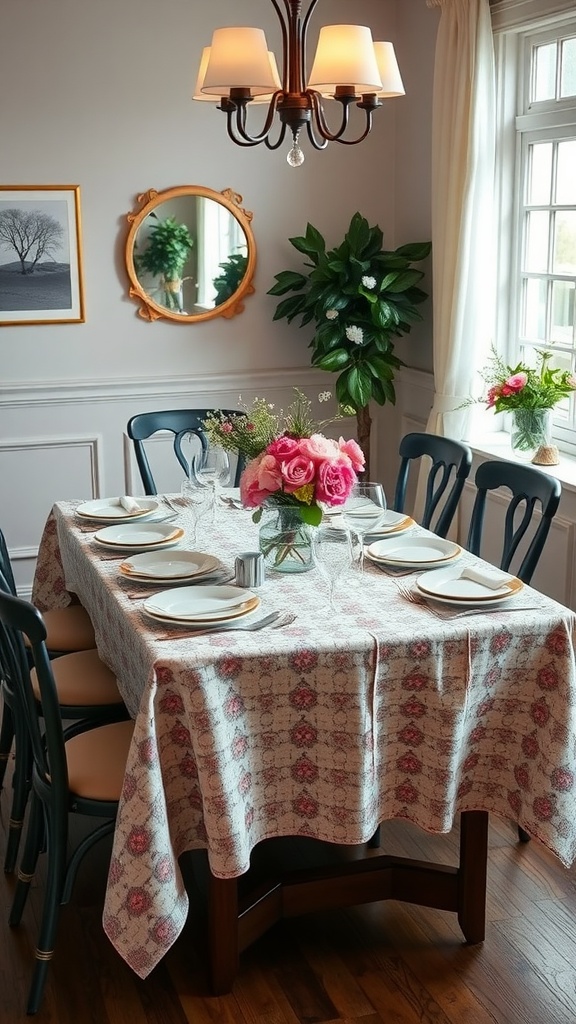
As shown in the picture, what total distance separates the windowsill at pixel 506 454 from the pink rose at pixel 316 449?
1.46 meters

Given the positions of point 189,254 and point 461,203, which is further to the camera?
point 189,254

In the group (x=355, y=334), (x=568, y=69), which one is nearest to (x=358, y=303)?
(x=355, y=334)

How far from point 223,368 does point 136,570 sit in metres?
2.59

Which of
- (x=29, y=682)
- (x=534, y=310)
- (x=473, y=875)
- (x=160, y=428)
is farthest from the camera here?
(x=534, y=310)

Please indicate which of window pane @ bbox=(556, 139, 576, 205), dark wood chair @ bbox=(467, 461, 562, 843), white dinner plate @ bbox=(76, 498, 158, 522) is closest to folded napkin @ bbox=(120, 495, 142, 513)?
white dinner plate @ bbox=(76, 498, 158, 522)

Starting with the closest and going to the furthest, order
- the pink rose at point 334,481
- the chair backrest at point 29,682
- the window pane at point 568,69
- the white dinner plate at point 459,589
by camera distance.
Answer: the chair backrest at point 29,682 < the white dinner plate at point 459,589 < the pink rose at point 334,481 < the window pane at point 568,69

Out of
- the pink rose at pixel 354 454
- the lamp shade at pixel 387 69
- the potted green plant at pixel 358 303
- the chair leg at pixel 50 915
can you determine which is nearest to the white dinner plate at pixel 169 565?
the pink rose at pixel 354 454

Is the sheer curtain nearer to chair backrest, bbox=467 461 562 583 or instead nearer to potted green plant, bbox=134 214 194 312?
potted green plant, bbox=134 214 194 312

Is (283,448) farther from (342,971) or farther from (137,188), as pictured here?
(137,188)

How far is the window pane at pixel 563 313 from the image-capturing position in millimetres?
4340

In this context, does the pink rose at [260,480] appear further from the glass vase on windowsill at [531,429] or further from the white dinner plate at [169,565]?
the glass vase on windowsill at [531,429]

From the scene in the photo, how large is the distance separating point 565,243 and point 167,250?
5.86 ft

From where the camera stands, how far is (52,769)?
245cm

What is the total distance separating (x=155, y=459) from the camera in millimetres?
5305
